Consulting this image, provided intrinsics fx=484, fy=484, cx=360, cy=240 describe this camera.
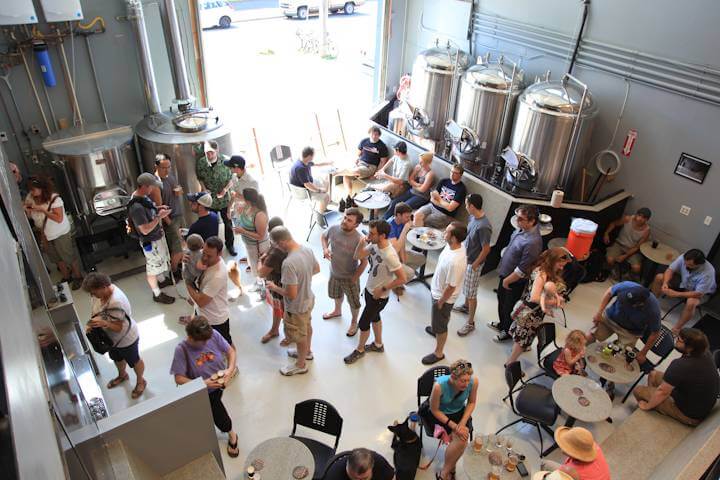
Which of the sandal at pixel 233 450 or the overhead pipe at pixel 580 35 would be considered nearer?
the sandal at pixel 233 450

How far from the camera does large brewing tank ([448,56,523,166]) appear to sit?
23.1ft

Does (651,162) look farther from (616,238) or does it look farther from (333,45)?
(333,45)

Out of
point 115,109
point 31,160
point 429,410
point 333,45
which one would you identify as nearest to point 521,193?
point 429,410

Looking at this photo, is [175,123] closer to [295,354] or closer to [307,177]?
[307,177]

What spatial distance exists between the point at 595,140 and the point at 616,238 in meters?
1.42

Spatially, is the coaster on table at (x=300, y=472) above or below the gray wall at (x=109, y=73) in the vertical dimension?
below

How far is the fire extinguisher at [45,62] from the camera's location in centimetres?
585

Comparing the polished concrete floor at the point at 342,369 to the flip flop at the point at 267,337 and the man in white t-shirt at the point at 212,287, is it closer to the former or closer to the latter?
the flip flop at the point at 267,337

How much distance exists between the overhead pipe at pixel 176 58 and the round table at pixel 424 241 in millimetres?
3791

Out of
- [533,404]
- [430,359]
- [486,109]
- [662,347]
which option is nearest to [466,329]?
[430,359]

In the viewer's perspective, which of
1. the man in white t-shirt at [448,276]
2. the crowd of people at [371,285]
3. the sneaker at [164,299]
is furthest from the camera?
the sneaker at [164,299]

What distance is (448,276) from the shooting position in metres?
4.66

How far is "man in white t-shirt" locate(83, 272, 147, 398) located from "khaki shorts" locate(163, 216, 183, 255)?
181 cm

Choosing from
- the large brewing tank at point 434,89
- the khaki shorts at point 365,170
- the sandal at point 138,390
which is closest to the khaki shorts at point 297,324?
the sandal at point 138,390
